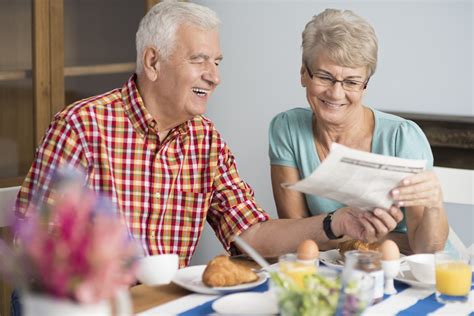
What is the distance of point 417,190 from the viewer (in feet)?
6.63

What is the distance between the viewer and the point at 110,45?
3.40 metres

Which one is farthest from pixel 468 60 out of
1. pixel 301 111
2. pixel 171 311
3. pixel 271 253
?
pixel 171 311

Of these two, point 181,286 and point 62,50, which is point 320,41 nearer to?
Answer: point 181,286

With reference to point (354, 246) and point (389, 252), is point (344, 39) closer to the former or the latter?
point (354, 246)

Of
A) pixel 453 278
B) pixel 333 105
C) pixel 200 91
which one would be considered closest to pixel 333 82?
pixel 333 105

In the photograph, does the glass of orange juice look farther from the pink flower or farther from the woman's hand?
the pink flower

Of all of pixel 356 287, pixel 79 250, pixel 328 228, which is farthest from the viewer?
pixel 328 228

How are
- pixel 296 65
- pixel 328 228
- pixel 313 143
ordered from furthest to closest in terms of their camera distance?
pixel 296 65 < pixel 313 143 < pixel 328 228

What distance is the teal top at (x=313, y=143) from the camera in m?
2.43

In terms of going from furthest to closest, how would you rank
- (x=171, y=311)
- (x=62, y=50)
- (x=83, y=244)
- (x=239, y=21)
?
1. (x=239, y=21)
2. (x=62, y=50)
3. (x=171, y=311)
4. (x=83, y=244)

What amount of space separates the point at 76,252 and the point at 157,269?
68cm

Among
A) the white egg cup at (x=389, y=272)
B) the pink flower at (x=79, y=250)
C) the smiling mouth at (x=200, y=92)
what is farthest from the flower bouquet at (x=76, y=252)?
the smiling mouth at (x=200, y=92)

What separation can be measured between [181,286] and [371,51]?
887mm

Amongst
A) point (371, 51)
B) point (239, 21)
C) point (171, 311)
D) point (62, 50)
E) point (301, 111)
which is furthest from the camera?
point (239, 21)
